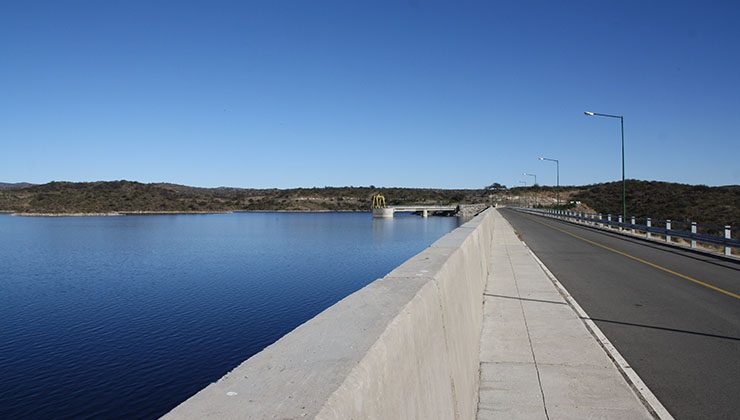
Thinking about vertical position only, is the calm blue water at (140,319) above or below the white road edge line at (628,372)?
below

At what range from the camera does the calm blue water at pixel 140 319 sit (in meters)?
12.9

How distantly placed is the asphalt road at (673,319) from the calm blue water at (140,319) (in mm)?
8617

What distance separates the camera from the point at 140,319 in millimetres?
19797

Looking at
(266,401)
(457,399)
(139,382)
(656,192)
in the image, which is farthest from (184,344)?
(656,192)

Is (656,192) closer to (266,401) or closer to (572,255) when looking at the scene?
(572,255)

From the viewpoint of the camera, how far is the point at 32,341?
17.0 m

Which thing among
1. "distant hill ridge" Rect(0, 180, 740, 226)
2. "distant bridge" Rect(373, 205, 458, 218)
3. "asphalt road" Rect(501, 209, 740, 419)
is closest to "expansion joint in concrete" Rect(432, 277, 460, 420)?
"asphalt road" Rect(501, 209, 740, 419)

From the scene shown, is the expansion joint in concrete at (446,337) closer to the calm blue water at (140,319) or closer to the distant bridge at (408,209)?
the calm blue water at (140,319)

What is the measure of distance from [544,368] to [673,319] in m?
4.01

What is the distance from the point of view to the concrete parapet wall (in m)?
2.13

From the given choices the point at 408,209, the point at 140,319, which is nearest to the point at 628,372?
the point at 140,319

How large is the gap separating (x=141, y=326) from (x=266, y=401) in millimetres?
18277

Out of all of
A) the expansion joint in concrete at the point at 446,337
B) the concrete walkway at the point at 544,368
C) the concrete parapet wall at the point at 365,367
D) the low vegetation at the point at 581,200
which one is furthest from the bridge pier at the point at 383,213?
the expansion joint in concrete at the point at 446,337

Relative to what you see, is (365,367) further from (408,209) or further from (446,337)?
(408,209)
